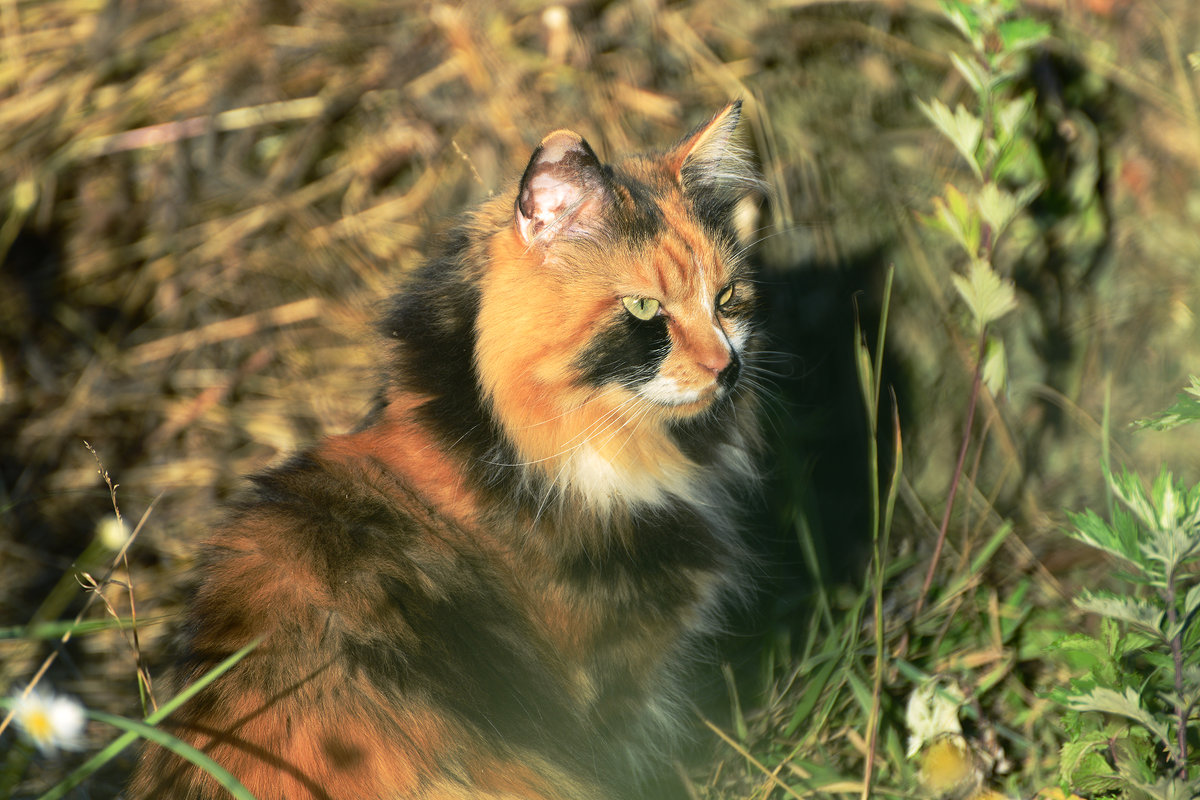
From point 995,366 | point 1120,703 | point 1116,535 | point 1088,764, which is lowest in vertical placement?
point 1088,764

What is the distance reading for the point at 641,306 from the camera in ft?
7.04

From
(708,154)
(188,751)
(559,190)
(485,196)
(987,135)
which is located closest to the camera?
(188,751)

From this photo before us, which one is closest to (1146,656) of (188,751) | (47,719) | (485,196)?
(188,751)

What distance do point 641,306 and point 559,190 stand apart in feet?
1.07

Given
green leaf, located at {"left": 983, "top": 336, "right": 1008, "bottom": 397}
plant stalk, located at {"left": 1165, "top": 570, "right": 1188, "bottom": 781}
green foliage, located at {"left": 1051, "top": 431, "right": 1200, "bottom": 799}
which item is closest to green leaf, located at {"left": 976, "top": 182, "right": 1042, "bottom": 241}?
green leaf, located at {"left": 983, "top": 336, "right": 1008, "bottom": 397}

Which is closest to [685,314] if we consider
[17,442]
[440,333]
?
[440,333]

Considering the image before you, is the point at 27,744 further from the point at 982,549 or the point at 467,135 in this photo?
the point at 982,549

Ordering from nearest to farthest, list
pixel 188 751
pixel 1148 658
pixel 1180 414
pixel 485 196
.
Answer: pixel 188 751 < pixel 1180 414 < pixel 1148 658 < pixel 485 196

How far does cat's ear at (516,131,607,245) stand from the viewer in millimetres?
1953

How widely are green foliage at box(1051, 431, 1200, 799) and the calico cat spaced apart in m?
0.87

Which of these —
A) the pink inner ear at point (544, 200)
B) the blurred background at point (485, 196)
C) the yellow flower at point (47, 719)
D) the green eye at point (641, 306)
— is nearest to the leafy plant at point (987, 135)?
the blurred background at point (485, 196)

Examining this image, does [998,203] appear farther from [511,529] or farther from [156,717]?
[156,717]

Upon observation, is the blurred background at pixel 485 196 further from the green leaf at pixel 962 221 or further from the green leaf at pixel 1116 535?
the green leaf at pixel 1116 535

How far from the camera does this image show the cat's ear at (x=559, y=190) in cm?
195
